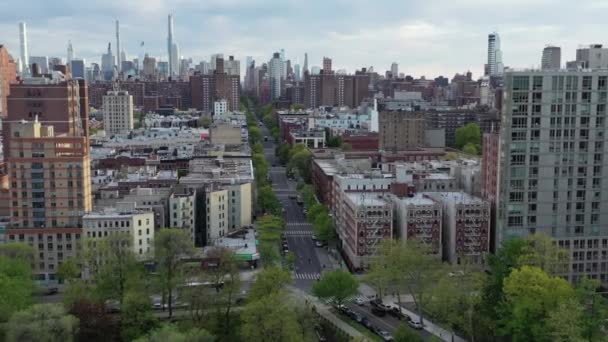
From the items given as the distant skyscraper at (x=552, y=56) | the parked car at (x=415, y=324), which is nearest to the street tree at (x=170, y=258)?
the parked car at (x=415, y=324)

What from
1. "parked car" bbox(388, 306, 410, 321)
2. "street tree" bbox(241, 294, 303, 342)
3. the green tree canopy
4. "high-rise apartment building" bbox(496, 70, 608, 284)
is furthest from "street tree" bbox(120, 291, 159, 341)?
the green tree canopy

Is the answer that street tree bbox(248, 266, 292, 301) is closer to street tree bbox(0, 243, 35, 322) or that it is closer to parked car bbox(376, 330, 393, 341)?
parked car bbox(376, 330, 393, 341)

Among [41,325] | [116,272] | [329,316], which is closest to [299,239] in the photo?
[329,316]

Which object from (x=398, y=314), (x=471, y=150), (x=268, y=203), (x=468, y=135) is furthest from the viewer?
(x=468, y=135)

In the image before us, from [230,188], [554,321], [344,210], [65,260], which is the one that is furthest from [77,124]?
[554,321]

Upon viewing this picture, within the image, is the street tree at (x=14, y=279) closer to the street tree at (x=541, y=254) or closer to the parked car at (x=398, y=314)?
the parked car at (x=398, y=314)

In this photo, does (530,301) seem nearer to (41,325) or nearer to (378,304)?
(378,304)
